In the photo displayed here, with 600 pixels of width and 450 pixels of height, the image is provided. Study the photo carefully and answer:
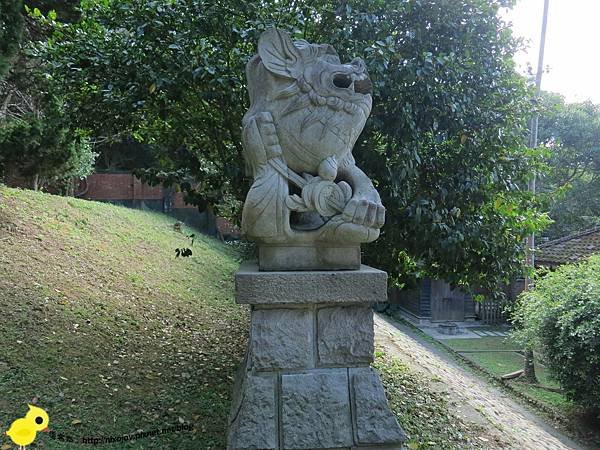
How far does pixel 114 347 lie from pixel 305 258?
3.31 meters

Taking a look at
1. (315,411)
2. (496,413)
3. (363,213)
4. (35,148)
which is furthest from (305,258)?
(35,148)

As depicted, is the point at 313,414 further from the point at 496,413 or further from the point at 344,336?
the point at 496,413

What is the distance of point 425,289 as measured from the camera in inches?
520

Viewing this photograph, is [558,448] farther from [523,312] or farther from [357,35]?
[357,35]

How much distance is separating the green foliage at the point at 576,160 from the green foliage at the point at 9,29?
1514 centimetres

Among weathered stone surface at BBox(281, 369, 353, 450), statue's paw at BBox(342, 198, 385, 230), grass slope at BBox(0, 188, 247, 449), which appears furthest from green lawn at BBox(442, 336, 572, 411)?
statue's paw at BBox(342, 198, 385, 230)

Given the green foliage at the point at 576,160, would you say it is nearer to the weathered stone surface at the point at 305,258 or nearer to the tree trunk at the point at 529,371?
the tree trunk at the point at 529,371

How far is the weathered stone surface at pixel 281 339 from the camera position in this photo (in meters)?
2.61

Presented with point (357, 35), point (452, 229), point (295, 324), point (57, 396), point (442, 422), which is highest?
point (357, 35)

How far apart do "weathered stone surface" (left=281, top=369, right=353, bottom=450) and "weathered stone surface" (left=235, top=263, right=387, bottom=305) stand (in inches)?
16.6

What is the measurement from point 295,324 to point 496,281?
9.82 feet

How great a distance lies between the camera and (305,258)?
9.05ft

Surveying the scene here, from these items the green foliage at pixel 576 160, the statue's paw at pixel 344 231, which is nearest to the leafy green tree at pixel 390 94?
the statue's paw at pixel 344 231

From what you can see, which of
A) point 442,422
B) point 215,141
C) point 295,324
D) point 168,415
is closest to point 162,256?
point 215,141
